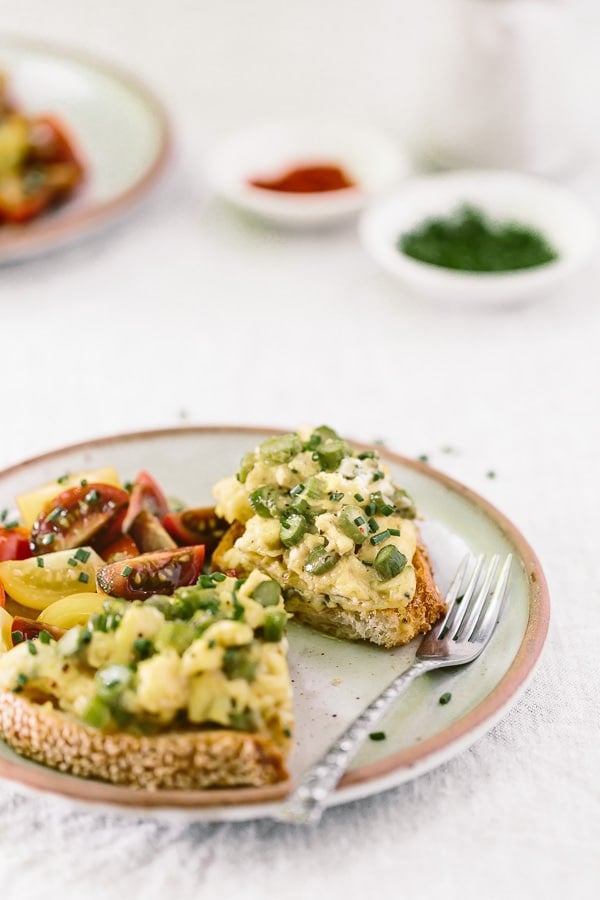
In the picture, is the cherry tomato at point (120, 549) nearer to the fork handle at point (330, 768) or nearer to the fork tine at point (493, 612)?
the fork handle at point (330, 768)

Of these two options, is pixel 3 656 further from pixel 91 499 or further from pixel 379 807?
pixel 379 807

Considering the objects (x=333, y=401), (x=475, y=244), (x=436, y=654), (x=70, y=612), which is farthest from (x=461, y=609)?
(x=475, y=244)

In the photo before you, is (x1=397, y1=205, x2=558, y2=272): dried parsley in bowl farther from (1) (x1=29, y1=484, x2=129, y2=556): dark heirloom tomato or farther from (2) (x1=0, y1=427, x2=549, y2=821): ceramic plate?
(1) (x1=29, y1=484, x2=129, y2=556): dark heirloom tomato

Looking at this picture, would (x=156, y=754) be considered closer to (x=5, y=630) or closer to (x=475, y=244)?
(x=5, y=630)

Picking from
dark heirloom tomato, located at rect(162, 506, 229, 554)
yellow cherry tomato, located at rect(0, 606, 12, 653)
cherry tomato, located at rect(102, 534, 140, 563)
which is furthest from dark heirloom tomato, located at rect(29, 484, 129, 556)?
yellow cherry tomato, located at rect(0, 606, 12, 653)

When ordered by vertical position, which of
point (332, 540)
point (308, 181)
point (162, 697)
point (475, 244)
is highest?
point (308, 181)

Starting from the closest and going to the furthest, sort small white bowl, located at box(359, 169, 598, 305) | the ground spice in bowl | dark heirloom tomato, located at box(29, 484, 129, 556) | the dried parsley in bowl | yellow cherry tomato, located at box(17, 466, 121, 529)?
dark heirloom tomato, located at box(29, 484, 129, 556)
yellow cherry tomato, located at box(17, 466, 121, 529)
small white bowl, located at box(359, 169, 598, 305)
the dried parsley in bowl
the ground spice in bowl

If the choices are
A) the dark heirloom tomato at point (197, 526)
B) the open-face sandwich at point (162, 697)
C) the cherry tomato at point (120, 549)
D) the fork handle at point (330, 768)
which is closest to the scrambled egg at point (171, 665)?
the open-face sandwich at point (162, 697)

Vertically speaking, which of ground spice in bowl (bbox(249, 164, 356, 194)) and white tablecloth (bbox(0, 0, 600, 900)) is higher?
ground spice in bowl (bbox(249, 164, 356, 194))
